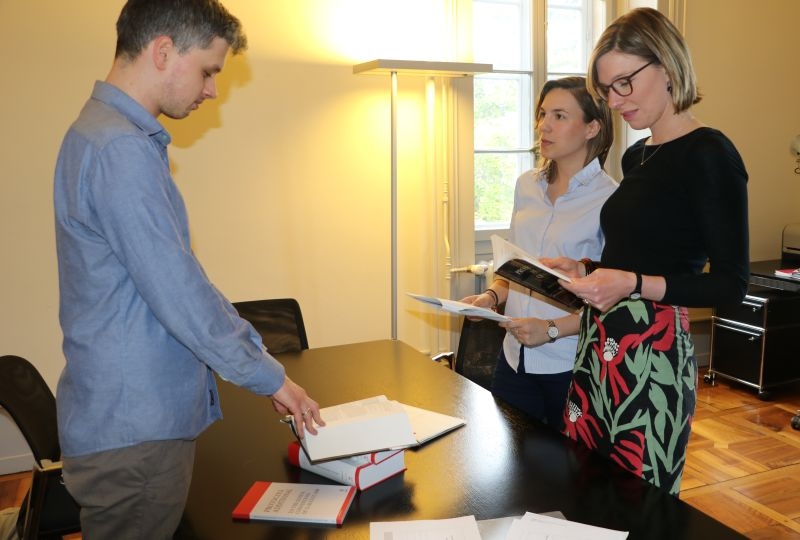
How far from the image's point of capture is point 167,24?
135 cm

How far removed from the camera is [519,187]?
2.51 metres

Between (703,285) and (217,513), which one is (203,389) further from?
(703,285)

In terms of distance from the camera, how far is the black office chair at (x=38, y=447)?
6.38 feet

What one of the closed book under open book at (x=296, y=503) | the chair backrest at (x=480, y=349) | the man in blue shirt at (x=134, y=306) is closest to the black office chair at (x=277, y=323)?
the chair backrest at (x=480, y=349)

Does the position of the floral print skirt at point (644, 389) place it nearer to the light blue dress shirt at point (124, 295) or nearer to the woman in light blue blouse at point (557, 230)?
the woman in light blue blouse at point (557, 230)

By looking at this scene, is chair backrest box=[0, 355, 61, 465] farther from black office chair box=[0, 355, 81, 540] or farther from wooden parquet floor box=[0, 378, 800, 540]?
wooden parquet floor box=[0, 378, 800, 540]

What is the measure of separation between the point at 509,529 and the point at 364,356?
139 centimetres

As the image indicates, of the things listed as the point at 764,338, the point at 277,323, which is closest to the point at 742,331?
the point at 764,338

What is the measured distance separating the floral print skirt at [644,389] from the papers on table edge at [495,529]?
389 mm

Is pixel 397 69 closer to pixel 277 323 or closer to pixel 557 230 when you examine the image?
pixel 277 323

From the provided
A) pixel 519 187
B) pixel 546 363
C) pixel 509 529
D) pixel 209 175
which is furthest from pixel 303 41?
pixel 509 529

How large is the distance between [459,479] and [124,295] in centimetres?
80

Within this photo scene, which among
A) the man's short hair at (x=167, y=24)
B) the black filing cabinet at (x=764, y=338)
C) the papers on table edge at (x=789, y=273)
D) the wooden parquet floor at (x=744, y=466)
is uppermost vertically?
the man's short hair at (x=167, y=24)

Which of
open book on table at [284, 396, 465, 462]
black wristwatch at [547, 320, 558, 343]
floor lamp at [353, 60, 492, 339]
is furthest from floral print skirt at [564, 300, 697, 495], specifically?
floor lamp at [353, 60, 492, 339]
